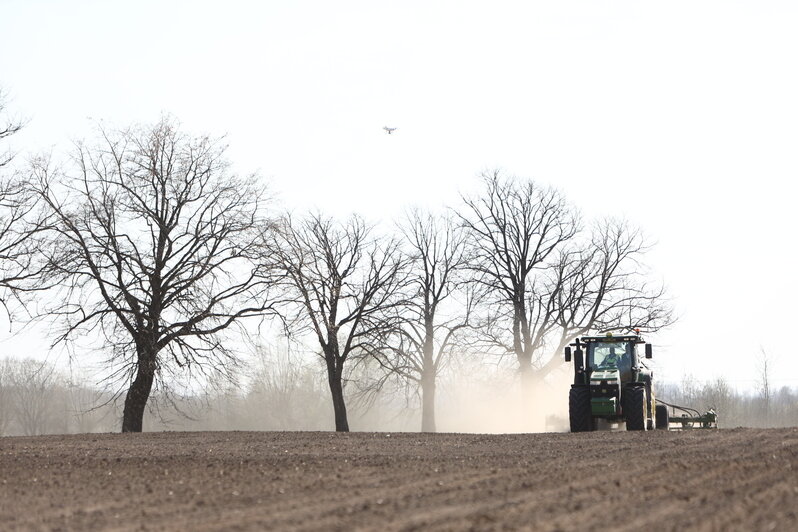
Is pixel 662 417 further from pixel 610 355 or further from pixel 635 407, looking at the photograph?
pixel 635 407

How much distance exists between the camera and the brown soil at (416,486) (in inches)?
424

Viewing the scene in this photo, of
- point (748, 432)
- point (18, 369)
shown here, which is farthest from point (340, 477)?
point (18, 369)

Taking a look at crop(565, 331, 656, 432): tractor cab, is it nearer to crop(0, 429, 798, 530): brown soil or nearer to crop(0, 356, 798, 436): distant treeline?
Answer: crop(0, 429, 798, 530): brown soil

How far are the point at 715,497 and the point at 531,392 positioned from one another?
3482 cm

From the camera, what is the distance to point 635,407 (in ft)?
93.4

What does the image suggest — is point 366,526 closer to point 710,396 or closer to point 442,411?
point 442,411

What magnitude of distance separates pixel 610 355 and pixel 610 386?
180cm

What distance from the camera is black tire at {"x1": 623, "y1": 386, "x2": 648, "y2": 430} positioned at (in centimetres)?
2840

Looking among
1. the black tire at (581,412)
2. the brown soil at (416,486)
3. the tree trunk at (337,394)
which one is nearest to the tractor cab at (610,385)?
the black tire at (581,412)

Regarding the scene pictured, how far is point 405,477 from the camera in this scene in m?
15.1

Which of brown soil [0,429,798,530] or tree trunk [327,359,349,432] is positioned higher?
tree trunk [327,359,349,432]

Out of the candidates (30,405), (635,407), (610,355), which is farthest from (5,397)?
(635,407)

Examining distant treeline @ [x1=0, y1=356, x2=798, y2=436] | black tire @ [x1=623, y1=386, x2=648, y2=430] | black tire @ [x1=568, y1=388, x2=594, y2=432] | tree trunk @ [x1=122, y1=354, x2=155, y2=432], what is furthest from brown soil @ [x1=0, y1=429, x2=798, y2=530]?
distant treeline @ [x1=0, y1=356, x2=798, y2=436]

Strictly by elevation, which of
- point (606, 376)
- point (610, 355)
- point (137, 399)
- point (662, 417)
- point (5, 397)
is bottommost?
point (662, 417)
